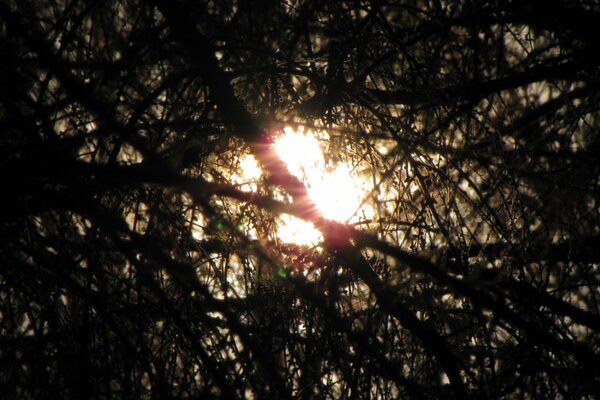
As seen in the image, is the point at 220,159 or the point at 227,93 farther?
the point at 220,159

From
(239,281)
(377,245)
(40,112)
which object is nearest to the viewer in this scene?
(377,245)

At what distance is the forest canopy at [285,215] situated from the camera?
5.44 feet

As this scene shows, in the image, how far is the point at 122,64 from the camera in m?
2.09

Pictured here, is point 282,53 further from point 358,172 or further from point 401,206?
point 401,206

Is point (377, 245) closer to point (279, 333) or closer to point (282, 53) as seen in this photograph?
point (279, 333)

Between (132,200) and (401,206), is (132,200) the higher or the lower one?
the higher one

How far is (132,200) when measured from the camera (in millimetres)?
2102

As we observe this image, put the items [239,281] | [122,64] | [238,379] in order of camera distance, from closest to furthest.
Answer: [238,379]
[122,64]
[239,281]

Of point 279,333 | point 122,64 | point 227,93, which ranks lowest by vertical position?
point 279,333

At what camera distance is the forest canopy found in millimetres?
1659

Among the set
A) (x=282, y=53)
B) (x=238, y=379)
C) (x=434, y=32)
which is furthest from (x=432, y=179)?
(x=238, y=379)

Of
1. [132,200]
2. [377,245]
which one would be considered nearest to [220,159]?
[132,200]

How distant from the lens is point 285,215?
199 cm

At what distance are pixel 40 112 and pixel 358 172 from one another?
3.71ft
